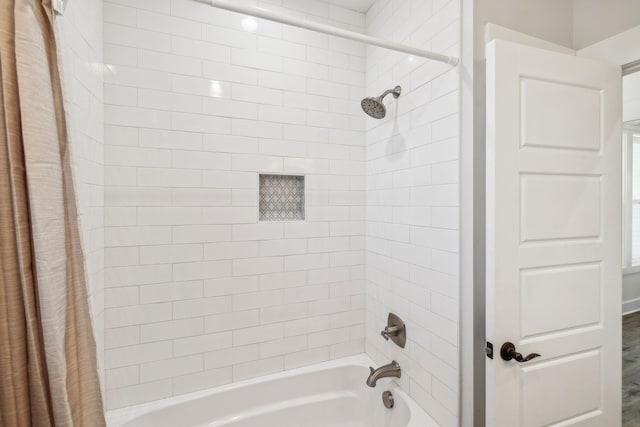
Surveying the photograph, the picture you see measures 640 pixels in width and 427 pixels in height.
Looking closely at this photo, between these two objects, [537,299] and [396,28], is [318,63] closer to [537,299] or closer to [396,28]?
[396,28]

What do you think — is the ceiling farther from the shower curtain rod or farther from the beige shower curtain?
the beige shower curtain

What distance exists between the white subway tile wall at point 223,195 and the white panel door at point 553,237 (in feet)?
3.34

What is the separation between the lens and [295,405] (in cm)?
176

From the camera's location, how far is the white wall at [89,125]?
3.69 feet

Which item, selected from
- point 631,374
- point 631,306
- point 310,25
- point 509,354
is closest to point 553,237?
point 509,354

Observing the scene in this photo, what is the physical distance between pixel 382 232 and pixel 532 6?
1354mm

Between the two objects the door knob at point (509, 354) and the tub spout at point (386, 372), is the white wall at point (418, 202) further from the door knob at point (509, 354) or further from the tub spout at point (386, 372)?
the door knob at point (509, 354)

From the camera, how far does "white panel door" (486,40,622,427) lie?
3.54 ft

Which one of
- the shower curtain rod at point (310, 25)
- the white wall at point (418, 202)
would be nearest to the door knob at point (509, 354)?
the white wall at point (418, 202)

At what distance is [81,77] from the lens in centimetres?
121

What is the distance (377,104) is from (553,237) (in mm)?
1037

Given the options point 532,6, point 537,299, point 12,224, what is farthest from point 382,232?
point 12,224

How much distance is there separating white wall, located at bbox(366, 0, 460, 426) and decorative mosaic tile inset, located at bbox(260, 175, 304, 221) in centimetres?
51

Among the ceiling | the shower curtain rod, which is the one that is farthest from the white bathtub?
the ceiling
